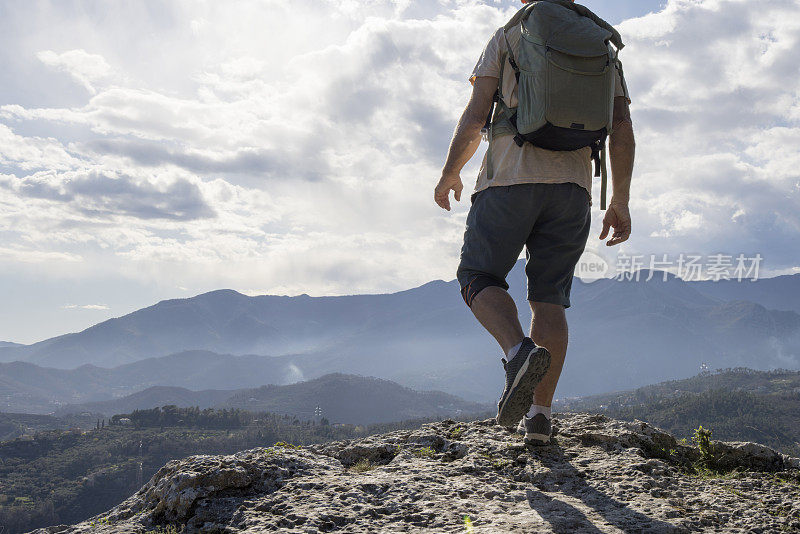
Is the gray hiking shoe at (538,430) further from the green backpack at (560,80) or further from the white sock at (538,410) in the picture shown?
the green backpack at (560,80)

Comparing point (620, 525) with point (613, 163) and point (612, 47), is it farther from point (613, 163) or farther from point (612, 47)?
point (612, 47)

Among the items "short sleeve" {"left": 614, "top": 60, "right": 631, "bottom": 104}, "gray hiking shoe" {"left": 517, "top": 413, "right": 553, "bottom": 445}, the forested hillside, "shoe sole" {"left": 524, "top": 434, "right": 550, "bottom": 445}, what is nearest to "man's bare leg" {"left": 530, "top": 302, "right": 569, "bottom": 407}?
"gray hiking shoe" {"left": 517, "top": 413, "right": 553, "bottom": 445}

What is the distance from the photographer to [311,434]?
180125 mm

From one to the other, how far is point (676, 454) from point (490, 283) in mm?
2215

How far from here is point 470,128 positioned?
12.3ft

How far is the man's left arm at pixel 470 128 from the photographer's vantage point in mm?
3756

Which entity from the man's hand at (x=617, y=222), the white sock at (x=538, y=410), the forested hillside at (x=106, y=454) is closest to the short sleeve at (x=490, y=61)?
the man's hand at (x=617, y=222)

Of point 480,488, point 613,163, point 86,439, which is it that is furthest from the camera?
point 86,439

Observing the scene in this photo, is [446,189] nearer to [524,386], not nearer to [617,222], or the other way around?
[617,222]

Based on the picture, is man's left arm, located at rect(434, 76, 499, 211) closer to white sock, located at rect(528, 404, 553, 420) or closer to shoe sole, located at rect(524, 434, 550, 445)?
white sock, located at rect(528, 404, 553, 420)

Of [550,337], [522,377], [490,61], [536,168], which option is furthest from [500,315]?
[490,61]

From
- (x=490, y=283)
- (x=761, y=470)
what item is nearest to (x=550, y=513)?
(x=490, y=283)

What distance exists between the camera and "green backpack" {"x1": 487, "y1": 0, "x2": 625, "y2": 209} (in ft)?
11.0

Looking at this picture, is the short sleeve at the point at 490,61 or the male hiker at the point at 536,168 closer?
the male hiker at the point at 536,168
